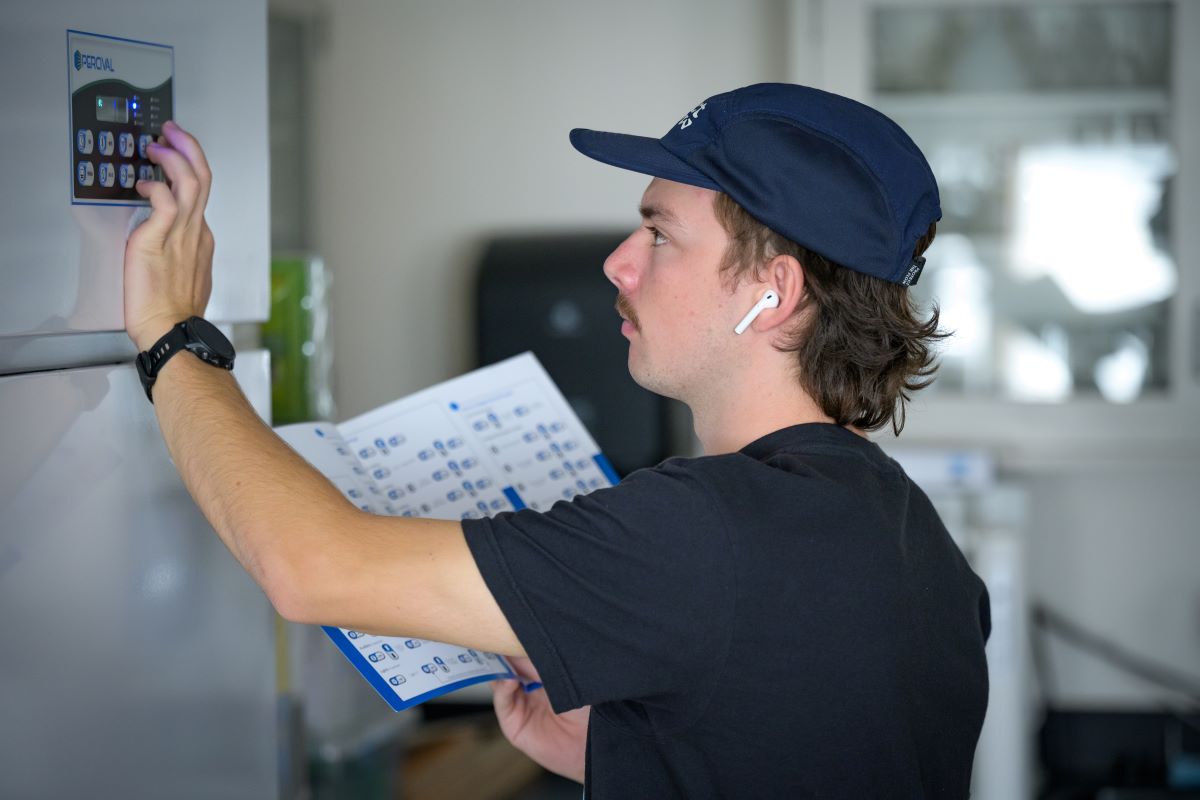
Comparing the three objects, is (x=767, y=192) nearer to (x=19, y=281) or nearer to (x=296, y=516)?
(x=296, y=516)

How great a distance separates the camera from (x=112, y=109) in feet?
3.12

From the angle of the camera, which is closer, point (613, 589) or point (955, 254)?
point (613, 589)

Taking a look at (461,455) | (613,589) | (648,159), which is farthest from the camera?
(461,455)

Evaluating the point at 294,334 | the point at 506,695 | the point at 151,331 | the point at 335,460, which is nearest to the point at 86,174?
the point at 151,331

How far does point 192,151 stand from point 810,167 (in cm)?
52

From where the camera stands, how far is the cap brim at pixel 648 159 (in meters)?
1.12

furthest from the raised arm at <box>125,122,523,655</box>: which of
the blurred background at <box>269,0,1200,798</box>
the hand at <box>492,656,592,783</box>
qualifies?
the blurred background at <box>269,0,1200,798</box>

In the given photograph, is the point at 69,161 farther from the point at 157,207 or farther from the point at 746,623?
the point at 746,623

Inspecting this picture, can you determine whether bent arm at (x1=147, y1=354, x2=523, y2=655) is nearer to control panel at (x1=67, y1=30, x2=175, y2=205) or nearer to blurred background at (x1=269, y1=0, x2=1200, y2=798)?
control panel at (x1=67, y1=30, x2=175, y2=205)

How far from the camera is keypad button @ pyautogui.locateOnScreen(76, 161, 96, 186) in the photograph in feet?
3.03

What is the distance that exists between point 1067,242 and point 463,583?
9.92 ft

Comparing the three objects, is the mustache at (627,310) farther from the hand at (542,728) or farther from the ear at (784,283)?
the hand at (542,728)

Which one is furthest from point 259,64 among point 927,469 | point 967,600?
point 927,469

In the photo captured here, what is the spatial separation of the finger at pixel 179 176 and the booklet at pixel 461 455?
9.3 inches
